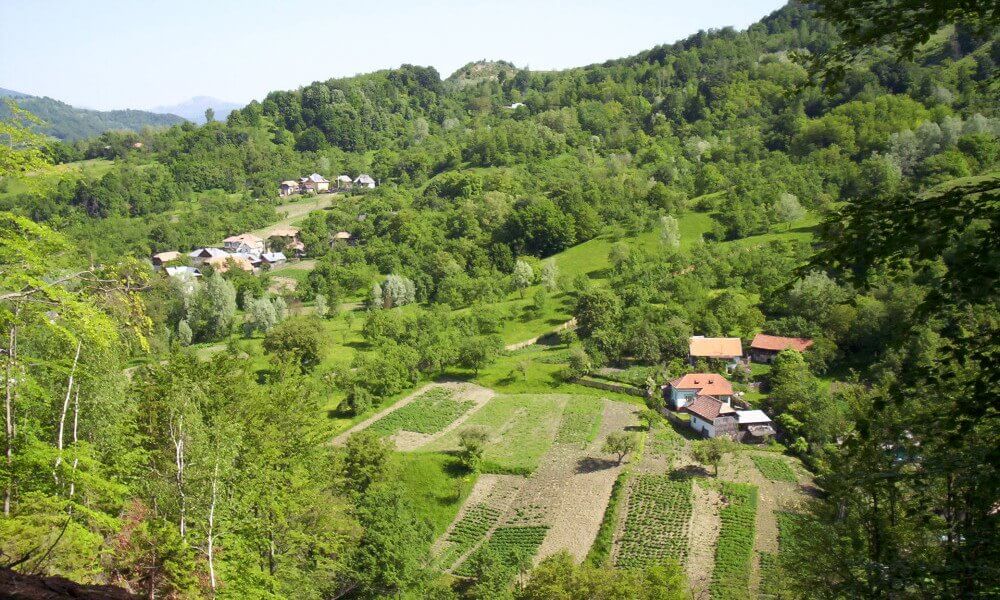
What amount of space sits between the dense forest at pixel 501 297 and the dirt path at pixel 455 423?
2.04 m

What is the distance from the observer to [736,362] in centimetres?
3694

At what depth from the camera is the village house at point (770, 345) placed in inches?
1431

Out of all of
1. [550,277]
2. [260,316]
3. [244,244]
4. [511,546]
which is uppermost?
[244,244]

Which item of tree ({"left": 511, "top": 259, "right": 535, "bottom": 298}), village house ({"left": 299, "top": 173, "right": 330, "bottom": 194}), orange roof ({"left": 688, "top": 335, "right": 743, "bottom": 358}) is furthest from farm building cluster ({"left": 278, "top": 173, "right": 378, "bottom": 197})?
orange roof ({"left": 688, "top": 335, "right": 743, "bottom": 358})

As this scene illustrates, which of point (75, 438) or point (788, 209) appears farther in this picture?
point (788, 209)

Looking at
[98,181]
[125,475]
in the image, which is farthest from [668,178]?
[98,181]

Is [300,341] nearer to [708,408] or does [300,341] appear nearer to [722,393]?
[708,408]

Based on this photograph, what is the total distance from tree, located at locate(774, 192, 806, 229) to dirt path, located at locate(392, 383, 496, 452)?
30646mm

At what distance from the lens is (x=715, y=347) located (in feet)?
123

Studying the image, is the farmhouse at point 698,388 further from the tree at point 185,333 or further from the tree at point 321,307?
the tree at point 185,333

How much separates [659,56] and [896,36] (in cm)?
11651

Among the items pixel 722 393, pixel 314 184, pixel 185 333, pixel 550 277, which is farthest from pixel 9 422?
pixel 314 184

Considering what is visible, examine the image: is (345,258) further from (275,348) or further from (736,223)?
(736,223)

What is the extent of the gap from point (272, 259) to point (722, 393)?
5155cm
